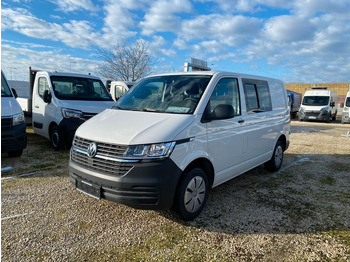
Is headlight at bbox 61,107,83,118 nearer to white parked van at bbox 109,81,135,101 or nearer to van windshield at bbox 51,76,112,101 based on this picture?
van windshield at bbox 51,76,112,101

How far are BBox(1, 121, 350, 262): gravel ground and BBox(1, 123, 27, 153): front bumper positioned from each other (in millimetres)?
606

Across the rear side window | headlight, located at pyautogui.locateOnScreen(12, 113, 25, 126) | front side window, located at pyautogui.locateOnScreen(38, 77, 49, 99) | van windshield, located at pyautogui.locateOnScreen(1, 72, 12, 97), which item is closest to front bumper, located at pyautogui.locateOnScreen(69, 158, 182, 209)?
the rear side window

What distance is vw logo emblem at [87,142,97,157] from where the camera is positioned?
10.4 feet

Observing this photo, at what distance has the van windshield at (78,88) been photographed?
280 inches

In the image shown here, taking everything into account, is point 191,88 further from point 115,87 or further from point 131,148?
point 115,87

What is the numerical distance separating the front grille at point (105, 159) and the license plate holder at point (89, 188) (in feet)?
0.66

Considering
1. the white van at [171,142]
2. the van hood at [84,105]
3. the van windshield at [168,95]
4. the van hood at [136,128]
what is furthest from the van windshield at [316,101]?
the van hood at [136,128]

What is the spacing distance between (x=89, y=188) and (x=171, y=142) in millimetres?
1180

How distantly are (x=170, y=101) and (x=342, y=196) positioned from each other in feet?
11.2

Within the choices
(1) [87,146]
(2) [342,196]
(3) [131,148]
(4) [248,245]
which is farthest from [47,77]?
(2) [342,196]

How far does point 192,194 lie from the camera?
336cm

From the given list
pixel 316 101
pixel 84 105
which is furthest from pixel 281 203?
pixel 316 101

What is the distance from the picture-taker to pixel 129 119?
3.44 meters

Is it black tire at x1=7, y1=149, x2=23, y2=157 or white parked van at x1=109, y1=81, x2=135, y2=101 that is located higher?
white parked van at x1=109, y1=81, x2=135, y2=101
